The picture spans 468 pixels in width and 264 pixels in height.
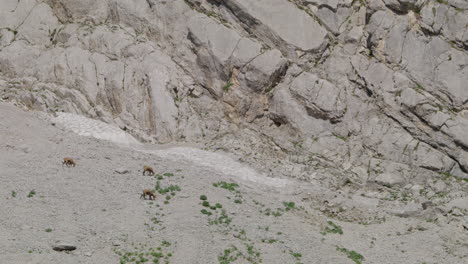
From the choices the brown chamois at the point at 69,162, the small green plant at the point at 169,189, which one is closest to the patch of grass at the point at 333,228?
the small green plant at the point at 169,189

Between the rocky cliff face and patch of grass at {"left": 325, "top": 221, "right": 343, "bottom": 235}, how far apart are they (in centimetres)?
745

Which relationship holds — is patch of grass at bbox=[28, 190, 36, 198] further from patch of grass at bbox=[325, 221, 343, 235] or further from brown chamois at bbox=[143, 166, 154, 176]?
patch of grass at bbox=[325, 221, 343, 235]

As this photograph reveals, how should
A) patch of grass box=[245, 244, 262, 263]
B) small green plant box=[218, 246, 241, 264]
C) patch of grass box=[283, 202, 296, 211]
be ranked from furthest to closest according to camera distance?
patch of grass box=[283, 202, 296, 211] < patch of grass box=[245, 244, 262, 263] < small green plant box=[218, 246, 241, 264]

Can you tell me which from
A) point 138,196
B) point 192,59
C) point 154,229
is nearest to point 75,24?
point 192,59

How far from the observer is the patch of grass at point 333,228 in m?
31.6

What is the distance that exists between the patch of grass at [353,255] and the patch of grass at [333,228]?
6.62ft

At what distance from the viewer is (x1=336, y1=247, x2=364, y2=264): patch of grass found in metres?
28.5

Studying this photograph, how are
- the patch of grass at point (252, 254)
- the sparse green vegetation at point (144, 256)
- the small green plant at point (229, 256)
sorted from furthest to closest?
1. the patch of grass at point (252, 254)
2. the small green plant at point (229, 256)
3. the sparse green vegetation at point (144, 256)

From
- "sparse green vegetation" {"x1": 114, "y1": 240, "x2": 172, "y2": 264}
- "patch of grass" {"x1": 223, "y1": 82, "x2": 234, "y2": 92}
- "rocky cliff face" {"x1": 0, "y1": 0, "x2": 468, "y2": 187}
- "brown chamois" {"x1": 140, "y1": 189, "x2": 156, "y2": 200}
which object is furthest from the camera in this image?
"patch of grass" {"x1": 223, "y1": 82, "x2": 234, "y2": 92}

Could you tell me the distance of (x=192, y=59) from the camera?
4647cm

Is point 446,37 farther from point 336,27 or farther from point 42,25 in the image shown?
point 42,25

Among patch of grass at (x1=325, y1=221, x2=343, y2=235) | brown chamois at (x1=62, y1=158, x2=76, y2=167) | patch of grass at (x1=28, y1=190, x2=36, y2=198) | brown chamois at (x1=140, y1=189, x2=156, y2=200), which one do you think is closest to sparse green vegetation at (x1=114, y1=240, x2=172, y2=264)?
brown chamois at (x1=140, y1=189, x2=156, y2=200)

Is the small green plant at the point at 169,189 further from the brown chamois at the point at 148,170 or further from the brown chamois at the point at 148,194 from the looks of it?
the brown chamois at the point at 148,170

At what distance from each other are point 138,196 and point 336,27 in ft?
86.7
